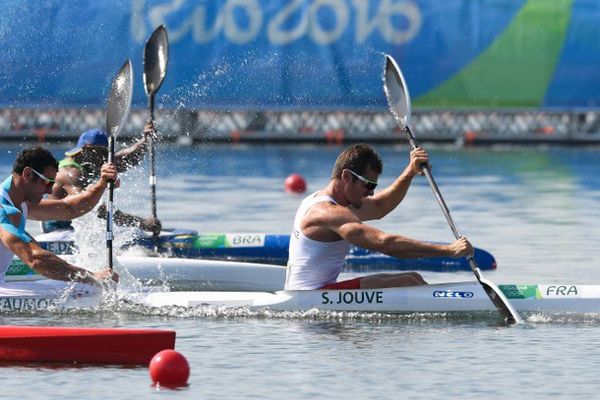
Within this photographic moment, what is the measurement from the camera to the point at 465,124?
4322cm

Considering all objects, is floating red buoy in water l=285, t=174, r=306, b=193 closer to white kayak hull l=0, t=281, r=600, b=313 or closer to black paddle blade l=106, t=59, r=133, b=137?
black paddle blade l=106, t=59, r=133, b=137

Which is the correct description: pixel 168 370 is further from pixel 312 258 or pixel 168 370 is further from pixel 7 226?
pixel 7 226

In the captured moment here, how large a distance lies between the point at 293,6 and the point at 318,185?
5.36 metres

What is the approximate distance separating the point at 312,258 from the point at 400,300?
903mm

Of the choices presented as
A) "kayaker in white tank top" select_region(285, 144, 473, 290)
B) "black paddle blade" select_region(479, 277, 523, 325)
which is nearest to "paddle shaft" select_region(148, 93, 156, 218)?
"kayaker in white tank top" select_region(285, 144, 473, 290)

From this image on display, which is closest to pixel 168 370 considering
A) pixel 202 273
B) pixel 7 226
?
pixel 7 226

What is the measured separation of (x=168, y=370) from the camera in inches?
485

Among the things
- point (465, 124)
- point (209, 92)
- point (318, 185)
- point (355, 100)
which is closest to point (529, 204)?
point (318, 185)

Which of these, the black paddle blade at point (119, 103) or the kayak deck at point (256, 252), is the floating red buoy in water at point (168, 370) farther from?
the kayak deck at point (256, 252)

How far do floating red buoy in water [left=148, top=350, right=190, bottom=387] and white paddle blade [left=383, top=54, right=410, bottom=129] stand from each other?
19.6ft

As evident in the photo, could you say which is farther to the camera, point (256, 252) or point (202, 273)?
point (256, 252)

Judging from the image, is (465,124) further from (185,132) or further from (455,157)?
(185,132)

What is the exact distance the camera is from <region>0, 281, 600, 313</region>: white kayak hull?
15.5 metres

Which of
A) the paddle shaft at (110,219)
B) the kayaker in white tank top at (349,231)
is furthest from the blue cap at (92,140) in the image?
the kayaker in white tank top at (349,231)
